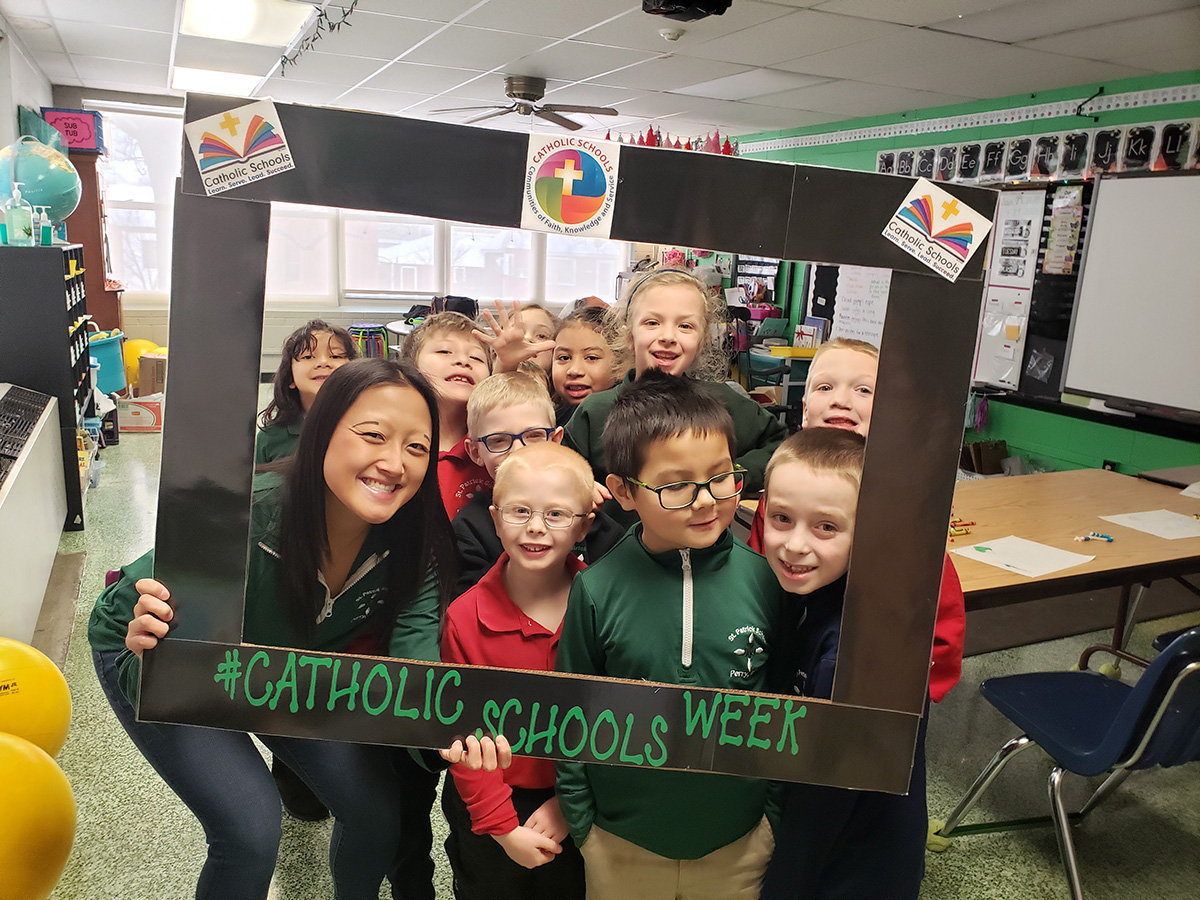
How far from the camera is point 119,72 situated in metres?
6.48

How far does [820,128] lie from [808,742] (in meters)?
7.00

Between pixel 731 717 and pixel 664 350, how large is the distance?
479mm

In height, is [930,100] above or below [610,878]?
above

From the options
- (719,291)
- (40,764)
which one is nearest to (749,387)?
(719,291)

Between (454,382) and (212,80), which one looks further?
(212,80)

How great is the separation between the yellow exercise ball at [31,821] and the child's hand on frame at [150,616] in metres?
1.10

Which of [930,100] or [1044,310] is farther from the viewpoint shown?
[930,100]

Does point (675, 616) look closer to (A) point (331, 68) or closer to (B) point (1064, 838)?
(B) point (1064, 838)

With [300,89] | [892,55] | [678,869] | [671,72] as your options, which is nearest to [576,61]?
[671,72]

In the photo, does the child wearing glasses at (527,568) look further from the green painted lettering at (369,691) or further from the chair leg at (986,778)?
the chair leg at (986,778)

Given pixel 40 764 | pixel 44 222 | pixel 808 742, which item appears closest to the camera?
pixel 808 742

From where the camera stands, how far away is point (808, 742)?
891 mm

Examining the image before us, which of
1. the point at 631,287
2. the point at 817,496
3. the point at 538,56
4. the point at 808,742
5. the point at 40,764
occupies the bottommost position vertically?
the point at 40,764

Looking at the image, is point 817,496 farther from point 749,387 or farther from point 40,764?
point 40,764
